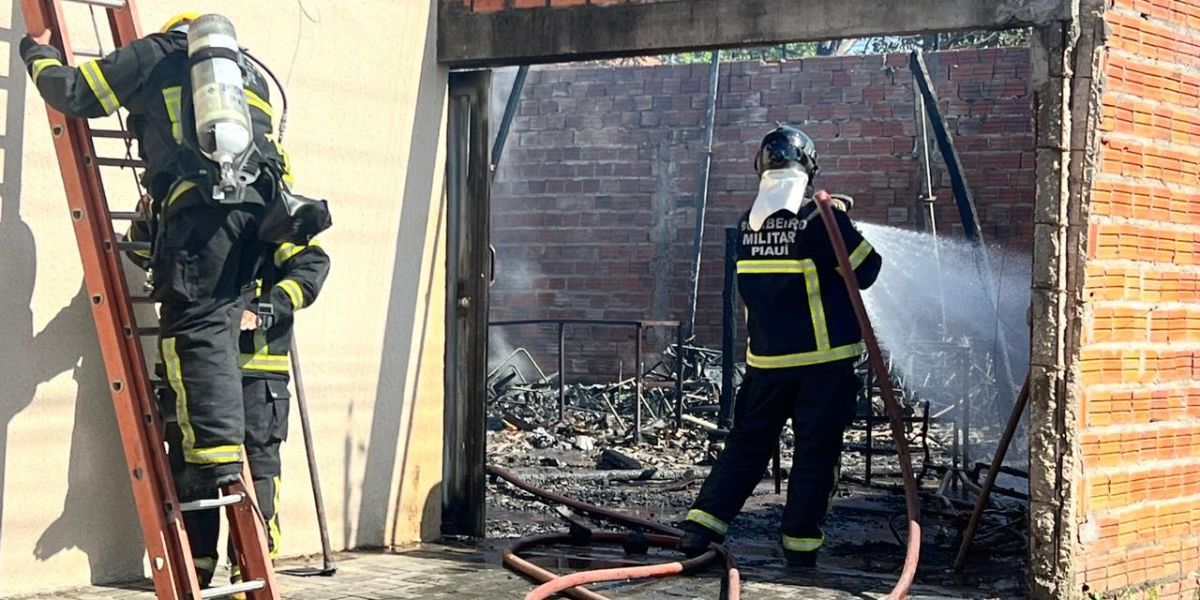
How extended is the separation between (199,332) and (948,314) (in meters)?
8.69

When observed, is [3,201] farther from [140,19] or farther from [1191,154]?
[1191,154]

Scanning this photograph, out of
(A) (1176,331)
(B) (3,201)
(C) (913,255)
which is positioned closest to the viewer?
(B) (3,201)

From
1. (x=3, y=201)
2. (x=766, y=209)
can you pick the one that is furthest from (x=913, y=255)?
(x=3, y=201)

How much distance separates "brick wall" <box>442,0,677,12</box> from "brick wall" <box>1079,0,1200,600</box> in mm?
2284

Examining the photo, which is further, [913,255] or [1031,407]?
[913,255]

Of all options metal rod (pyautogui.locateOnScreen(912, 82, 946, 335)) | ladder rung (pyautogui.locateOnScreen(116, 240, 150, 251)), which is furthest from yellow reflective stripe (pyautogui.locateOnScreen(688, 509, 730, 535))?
metal rod (pyautogui.locateOnScreen(912, 82, 946, 335))

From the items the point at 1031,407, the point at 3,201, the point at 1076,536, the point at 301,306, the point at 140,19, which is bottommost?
the point at 1076,536

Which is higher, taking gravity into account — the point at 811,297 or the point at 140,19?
the point at 140,19

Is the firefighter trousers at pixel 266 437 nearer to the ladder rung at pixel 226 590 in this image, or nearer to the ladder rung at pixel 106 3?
the ladder rung at pixel 226 590

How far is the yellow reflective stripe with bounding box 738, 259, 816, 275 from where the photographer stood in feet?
22.7

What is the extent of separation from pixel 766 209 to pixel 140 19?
298 cm

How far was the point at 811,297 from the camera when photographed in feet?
22.6

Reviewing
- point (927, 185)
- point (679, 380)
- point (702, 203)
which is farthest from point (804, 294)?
point (702, 203)

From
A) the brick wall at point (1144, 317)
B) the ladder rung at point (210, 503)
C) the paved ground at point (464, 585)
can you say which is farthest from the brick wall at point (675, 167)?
the ladder rung at point (210, 503)
